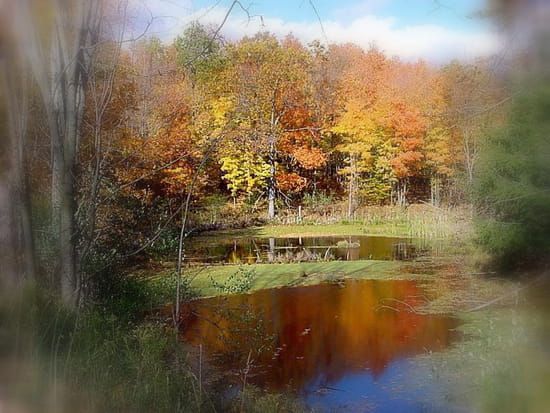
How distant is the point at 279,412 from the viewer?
243cm

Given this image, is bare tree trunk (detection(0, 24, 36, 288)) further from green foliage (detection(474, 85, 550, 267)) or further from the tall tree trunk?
green foliage (detection(474, 85, 550, 267))

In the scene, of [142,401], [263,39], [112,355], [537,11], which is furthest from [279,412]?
[537,11]

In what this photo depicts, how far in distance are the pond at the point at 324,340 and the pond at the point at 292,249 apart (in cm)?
14

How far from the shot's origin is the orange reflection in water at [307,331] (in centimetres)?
244

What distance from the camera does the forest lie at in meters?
2.12

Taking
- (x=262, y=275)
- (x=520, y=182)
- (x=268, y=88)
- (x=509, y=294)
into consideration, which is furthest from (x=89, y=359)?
(x=520, y=182)

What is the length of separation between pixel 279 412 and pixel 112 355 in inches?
27.7

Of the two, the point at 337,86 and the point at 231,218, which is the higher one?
the point at 337,86

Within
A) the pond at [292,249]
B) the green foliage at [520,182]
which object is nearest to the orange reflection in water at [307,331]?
the pond at [292,249]

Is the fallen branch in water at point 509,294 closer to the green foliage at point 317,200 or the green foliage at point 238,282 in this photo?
the green foliage at point 317,200

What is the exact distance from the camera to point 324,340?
2729 mm

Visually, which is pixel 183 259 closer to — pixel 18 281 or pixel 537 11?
pixel 18 281

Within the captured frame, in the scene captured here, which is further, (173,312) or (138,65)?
(173,312)

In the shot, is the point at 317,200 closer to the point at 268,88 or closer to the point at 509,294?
the point at 268,88
